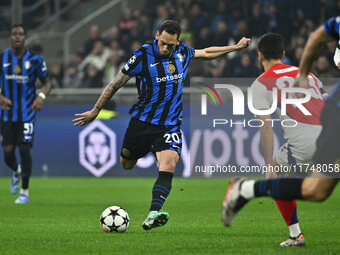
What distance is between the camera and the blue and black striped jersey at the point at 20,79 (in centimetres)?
1138

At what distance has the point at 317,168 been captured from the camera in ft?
17.1

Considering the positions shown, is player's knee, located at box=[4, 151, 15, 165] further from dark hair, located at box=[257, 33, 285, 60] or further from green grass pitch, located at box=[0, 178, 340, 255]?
dark hair, located at box=[257, 33, 285, 60]

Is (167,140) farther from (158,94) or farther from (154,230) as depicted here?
(154,230)

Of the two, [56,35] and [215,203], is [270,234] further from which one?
[56,35]

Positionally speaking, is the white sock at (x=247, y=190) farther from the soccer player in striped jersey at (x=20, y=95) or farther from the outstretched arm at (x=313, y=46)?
the soccer player in striped jersey at (x=20, y=95)

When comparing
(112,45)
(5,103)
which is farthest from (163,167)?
(112,45)

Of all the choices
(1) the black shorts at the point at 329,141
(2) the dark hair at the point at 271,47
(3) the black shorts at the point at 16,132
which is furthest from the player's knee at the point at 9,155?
(1) the black shorts at the point at 329,141

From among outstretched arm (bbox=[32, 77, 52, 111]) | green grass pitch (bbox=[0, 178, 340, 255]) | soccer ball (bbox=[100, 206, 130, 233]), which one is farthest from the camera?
outstretched arm (bbox=[32, 77, 52, 111])

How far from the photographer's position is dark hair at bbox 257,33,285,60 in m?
6.66

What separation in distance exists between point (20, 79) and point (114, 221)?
4613mm

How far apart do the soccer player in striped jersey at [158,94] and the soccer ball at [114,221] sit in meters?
0.62

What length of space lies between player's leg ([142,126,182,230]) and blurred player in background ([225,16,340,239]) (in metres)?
1.68

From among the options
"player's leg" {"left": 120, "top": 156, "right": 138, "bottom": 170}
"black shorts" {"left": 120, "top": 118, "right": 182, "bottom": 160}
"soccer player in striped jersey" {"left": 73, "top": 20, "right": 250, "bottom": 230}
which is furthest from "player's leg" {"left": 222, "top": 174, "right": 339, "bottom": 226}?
Answer: "player's leg" {"left": 120, "top": 156, "right": 138, "bottom": 170}

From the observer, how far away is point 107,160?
15.5 metres
